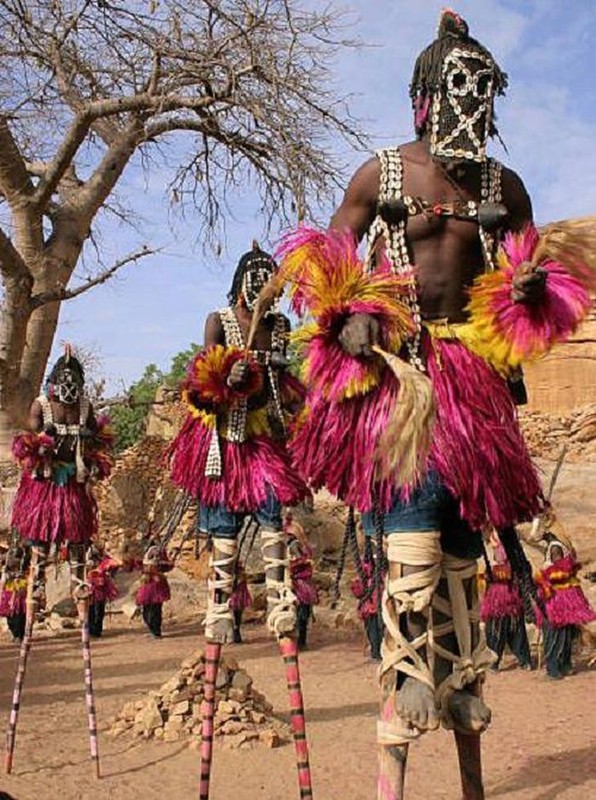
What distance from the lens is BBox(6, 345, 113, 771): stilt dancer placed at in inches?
231

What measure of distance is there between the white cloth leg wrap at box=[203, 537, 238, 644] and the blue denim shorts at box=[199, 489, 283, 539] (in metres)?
0.04

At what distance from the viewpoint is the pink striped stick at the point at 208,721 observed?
134 inches

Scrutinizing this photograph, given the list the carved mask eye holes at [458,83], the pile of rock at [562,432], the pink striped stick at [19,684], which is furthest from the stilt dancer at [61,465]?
the pile of rock at [562,432]

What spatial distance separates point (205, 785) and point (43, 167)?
9065 mm

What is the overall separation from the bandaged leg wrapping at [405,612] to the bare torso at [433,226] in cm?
67

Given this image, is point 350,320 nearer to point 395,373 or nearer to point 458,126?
point 395,373

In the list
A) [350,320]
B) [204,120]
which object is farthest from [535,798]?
[204,120]

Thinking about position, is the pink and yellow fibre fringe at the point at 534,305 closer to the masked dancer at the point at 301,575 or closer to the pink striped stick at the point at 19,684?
the pink striped stick at the point at 19,684

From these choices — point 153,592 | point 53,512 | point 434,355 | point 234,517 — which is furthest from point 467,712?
point 153,592

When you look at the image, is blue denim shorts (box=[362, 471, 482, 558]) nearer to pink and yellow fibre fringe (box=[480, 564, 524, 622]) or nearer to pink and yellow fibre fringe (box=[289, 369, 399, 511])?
pink and yellow fibre fringe (box=[289, 369, 399, 511])

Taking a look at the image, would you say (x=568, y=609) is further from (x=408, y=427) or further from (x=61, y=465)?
(x=408, y=427)

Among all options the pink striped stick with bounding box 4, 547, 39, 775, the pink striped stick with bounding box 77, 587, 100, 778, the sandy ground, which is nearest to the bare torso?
the sandy ground

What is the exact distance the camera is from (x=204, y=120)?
33.6ft

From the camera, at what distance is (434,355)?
8.56 feet
